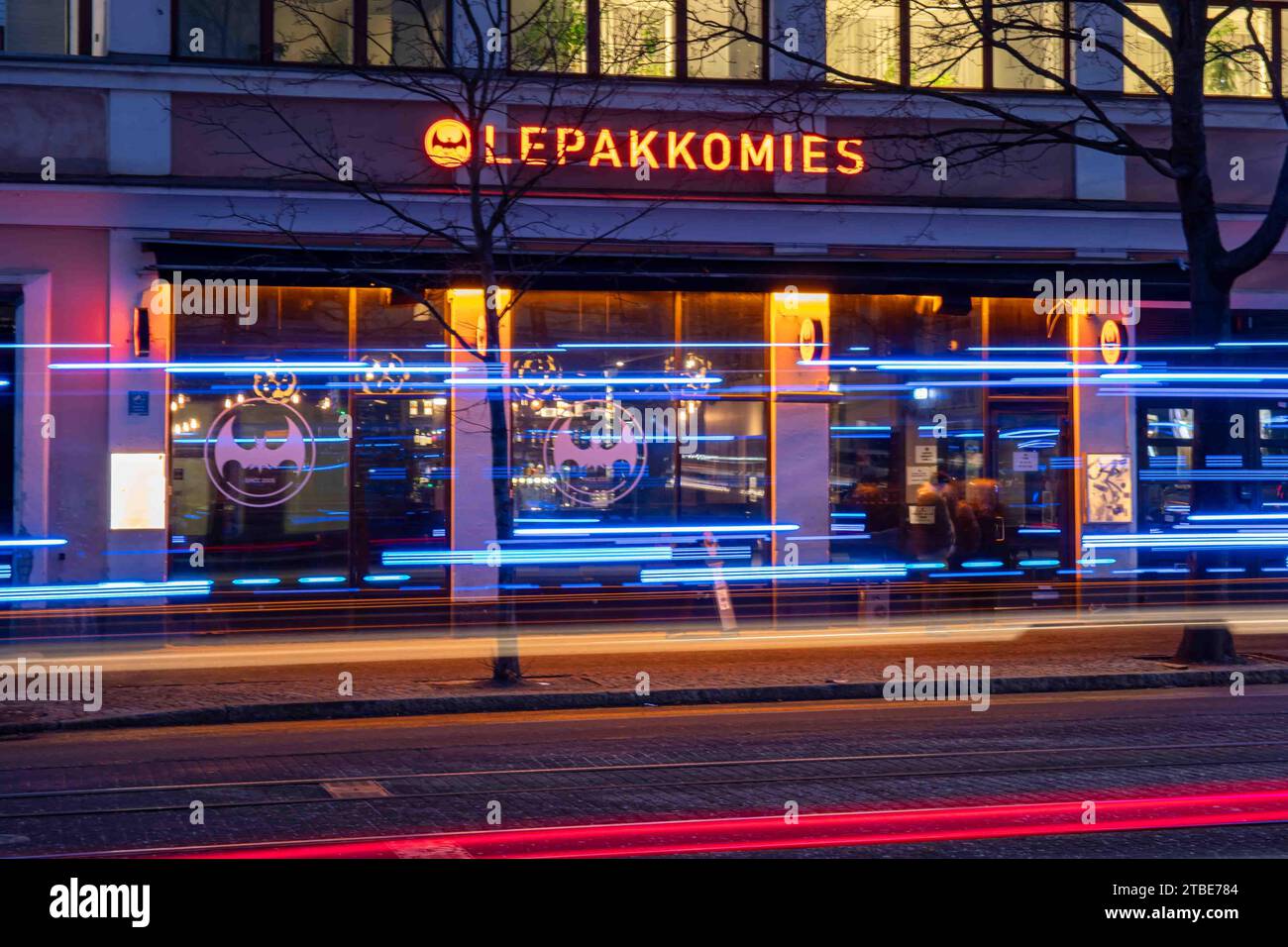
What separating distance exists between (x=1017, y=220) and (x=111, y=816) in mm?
14867

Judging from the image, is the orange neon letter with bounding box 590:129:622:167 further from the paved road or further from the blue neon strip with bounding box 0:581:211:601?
the paved road

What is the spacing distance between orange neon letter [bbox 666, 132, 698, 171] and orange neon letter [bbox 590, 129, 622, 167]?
0.63m

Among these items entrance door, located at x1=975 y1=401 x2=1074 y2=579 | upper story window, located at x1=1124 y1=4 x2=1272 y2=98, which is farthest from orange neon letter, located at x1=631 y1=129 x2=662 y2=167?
upper story window, located at x1=1124 y1=4 x2=1272 y2=98

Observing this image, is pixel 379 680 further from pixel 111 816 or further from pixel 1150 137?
pixel 1150 137

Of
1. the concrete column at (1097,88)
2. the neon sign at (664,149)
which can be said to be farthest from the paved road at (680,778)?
the concrete column at (1097,88)

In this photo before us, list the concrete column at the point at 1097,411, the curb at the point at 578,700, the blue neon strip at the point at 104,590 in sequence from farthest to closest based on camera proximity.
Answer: the concrete column at the point at 1097,411
the blue neon strip at the point at 104,590
the curb at the point at 578,700

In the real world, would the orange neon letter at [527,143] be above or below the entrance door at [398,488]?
above

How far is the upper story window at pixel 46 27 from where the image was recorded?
1784cm

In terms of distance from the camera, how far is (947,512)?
1856cm

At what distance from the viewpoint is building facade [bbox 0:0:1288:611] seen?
1781 cm

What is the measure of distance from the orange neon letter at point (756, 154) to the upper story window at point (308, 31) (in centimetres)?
397

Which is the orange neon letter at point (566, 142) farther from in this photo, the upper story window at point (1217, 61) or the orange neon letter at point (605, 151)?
the upper story window at point (1217, 61)

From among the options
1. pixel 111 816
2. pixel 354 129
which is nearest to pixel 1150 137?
pixel 354 129

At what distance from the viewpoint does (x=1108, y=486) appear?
2042 cm
